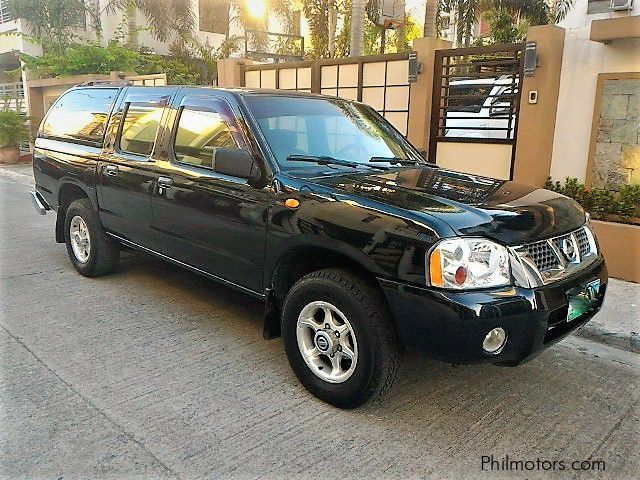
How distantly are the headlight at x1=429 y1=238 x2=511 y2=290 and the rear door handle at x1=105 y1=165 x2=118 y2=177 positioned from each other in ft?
10.7

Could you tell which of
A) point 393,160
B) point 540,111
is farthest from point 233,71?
point 393,160

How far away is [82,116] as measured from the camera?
19.0 ft

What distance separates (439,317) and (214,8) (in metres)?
25.2

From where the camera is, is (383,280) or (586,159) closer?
(383,280)

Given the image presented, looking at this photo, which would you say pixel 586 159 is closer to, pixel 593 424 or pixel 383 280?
pixel 593 424

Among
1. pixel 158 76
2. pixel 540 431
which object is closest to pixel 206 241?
pixel 540 431

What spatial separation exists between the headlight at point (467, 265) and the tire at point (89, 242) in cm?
371

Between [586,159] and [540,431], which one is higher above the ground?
[586,159]

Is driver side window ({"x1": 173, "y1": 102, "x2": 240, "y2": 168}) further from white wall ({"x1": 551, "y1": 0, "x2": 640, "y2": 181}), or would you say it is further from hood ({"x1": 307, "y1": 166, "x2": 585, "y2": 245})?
white wall ({"x1": 551, "y1": 0, "x2": 640, "y2": 181})

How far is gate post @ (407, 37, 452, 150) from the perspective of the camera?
7629 millimetres

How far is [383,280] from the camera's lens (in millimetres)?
3037

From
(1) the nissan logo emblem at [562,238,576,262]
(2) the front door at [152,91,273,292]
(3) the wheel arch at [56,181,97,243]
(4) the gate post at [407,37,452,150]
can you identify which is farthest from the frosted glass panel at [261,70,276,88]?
(1) the nissan logo emblem at [562,238,576,262]

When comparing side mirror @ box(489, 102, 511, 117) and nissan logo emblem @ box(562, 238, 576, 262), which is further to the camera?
side mirror @ box(489, 102, 511, 117)

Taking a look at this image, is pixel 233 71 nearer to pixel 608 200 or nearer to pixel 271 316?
pixel 608 200
